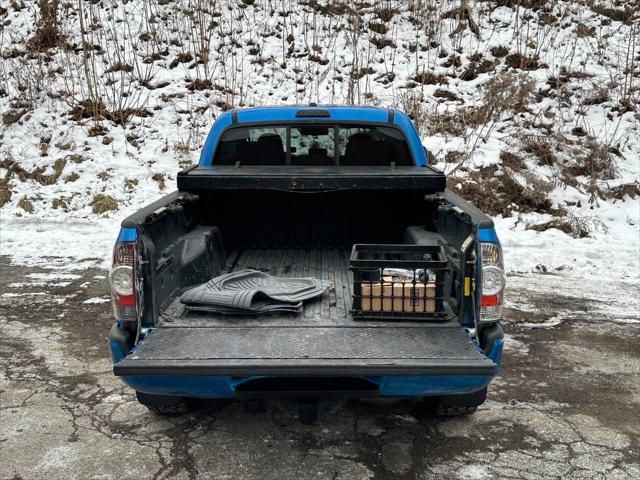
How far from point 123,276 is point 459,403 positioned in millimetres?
2073

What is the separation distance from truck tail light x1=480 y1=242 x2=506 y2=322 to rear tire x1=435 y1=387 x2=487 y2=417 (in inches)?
18.7

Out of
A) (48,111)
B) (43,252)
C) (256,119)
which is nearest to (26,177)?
(48,111)

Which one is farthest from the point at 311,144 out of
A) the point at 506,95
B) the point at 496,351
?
the point at 506,95

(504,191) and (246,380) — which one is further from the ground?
(246,380)

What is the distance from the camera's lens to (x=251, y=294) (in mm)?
3557

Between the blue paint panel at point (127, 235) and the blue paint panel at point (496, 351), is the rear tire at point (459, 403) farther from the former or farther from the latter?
the blue paint panel at point (127, 235)

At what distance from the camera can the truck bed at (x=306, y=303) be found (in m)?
3.45

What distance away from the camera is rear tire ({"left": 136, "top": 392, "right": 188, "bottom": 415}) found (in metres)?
3.55

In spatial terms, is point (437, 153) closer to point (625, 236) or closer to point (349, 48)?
point (625, 236)

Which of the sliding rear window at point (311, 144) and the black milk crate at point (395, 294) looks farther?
the sliding rear window at point (311, 144)

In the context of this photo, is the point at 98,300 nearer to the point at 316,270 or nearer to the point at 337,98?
the point at 316,270

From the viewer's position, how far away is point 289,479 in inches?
121

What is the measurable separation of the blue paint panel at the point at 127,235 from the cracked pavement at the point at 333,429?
4.00 feet

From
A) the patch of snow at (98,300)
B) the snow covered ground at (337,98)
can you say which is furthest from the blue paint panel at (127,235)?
the snow covered ground at (337,98)
